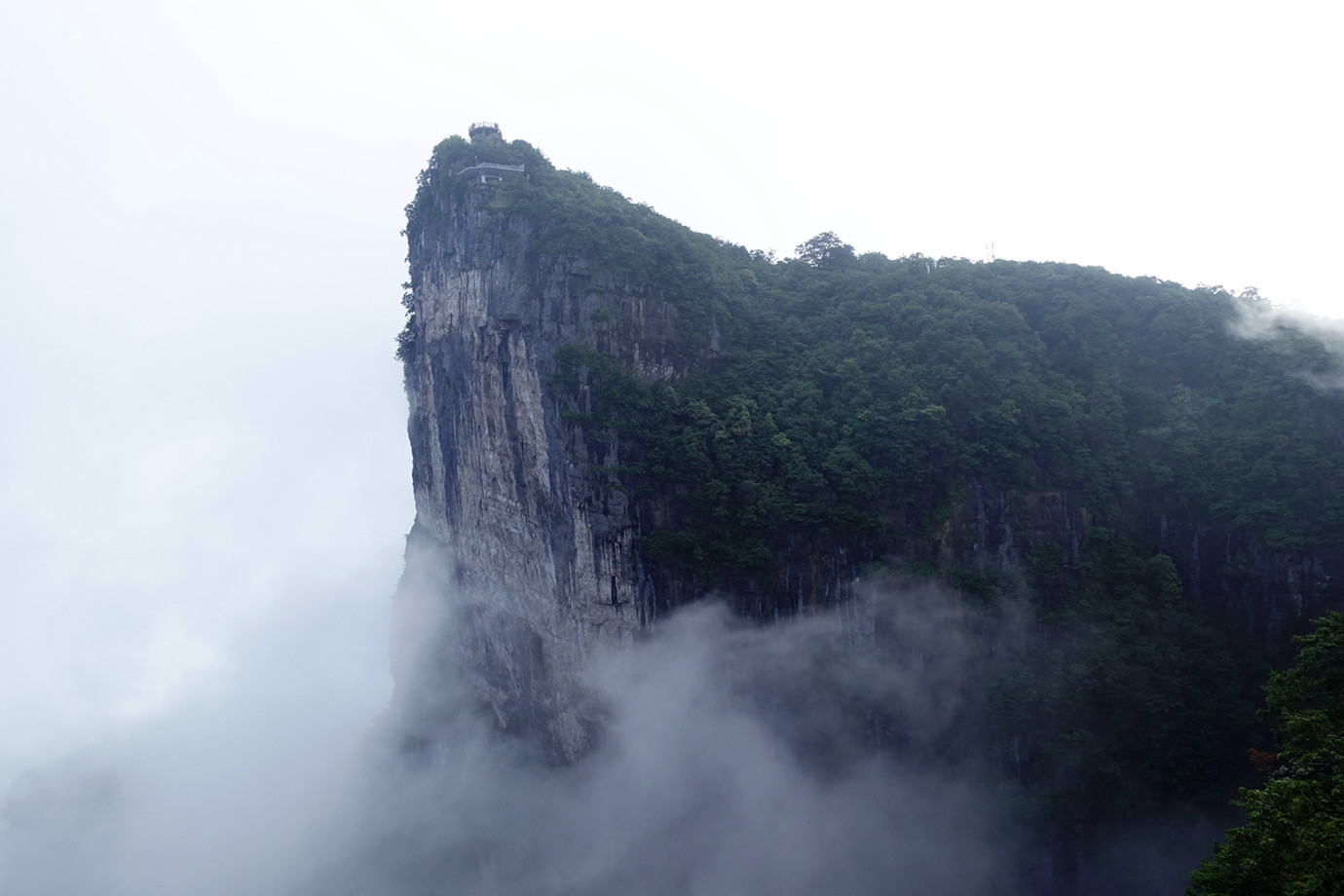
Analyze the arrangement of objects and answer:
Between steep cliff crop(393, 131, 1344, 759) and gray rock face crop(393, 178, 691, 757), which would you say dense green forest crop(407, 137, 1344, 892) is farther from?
gray rock face crop(393, 178, 691, 757)

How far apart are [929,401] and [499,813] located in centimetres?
2876

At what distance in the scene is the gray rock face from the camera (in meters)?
33.0

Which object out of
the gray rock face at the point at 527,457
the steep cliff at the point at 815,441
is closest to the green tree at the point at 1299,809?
the steep cliff at the point at 815,441

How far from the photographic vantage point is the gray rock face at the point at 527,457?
1299 inches

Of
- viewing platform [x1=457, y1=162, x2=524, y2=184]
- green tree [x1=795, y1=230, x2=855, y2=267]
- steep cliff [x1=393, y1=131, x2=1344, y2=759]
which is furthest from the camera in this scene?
green tree [x1=795, y1=230, x2=855, y2=267]

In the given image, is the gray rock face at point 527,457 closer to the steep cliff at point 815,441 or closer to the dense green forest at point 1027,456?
the steep cliff at point 815,441

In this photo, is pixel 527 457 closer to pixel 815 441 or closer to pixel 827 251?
pixel 815 441

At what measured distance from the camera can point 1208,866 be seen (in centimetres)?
1531

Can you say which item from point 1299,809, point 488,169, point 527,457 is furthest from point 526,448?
point 1299,809

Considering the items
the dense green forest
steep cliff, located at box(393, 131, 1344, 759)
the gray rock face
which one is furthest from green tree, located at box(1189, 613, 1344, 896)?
the gray rock face

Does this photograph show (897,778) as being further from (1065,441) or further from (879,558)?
(1065,441)

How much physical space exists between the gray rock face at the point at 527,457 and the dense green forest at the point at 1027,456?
105cm

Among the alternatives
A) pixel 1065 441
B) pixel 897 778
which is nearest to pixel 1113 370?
pixel 1065 441

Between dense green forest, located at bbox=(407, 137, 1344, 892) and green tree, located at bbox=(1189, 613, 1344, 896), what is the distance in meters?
10.2
